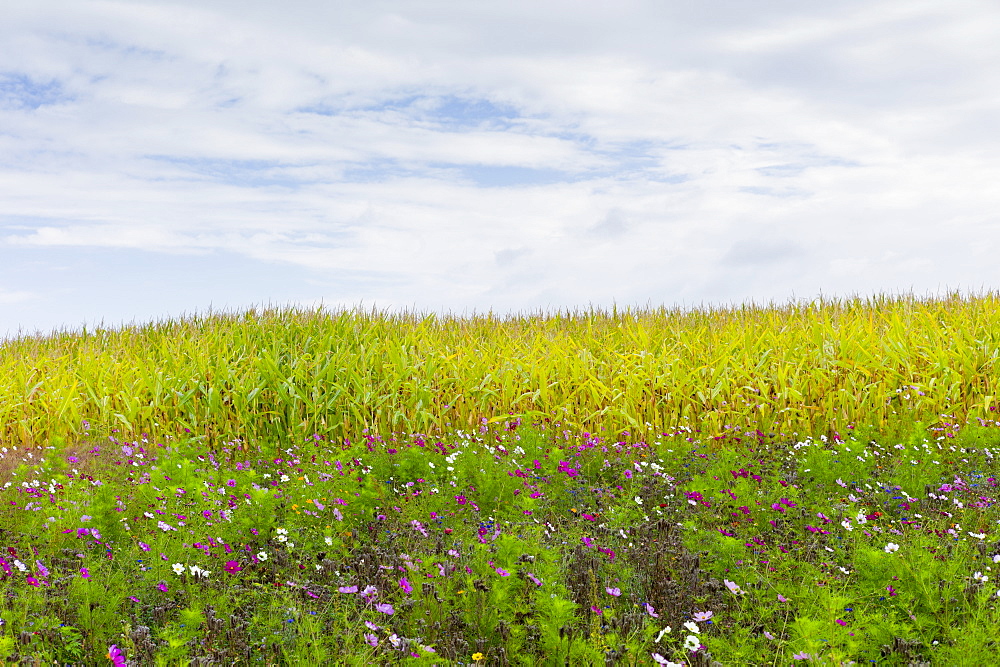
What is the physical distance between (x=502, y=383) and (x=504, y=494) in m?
2.93

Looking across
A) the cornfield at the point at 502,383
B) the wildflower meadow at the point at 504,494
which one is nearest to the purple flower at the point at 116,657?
the wildflower meadow at the point at 504,494

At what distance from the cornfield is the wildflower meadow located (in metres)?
0.04

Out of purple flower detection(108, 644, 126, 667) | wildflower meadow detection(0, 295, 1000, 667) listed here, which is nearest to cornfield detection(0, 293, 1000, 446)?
wildflower meadow detection(0, 295, 1000, 667)

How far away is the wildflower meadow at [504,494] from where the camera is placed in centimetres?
324

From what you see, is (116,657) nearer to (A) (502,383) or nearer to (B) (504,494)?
(B) (504,494)

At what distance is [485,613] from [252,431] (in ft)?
16.2

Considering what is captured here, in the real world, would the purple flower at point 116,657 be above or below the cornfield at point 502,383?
below

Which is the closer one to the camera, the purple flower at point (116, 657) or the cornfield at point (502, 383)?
the purple flower at point (116, 657)

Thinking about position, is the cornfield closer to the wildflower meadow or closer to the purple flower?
the wildflower meadow

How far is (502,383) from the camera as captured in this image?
8.05 metres

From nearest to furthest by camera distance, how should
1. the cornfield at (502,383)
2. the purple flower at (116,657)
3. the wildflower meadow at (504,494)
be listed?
the purple flower at (116,657), the wildflower meadow at (504,494), the cornfield at (502,383)

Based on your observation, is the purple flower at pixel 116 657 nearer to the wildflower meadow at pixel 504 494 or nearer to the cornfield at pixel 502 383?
the wildflower meadow at pixel 504 494

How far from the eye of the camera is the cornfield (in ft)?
25.3

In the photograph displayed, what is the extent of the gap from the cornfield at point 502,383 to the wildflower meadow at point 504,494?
4 cm
